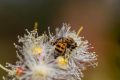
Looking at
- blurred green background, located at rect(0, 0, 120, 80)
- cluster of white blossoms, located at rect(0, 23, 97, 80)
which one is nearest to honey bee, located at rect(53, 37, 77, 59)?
cluster of white blossoms, located at rect(0, 23, 97, 80)

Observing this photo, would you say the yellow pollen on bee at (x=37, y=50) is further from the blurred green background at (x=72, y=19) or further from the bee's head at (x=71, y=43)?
the blurred green background at (x=72, y=19)

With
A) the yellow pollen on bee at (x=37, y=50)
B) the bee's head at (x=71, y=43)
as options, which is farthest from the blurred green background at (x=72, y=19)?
the yellow pollen on bee at (x=37, y=50)

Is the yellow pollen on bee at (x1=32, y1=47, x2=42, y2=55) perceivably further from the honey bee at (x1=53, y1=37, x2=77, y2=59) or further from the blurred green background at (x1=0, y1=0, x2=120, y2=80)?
the blurred green background at (x1=0, y1=0, x2=120, y2=80)

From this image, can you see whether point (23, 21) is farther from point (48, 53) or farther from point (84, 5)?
point (48, 53)

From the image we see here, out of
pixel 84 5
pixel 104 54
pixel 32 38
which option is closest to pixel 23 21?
pixel 84 5

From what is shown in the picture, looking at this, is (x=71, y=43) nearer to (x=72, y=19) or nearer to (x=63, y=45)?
(x=63, y=45)
